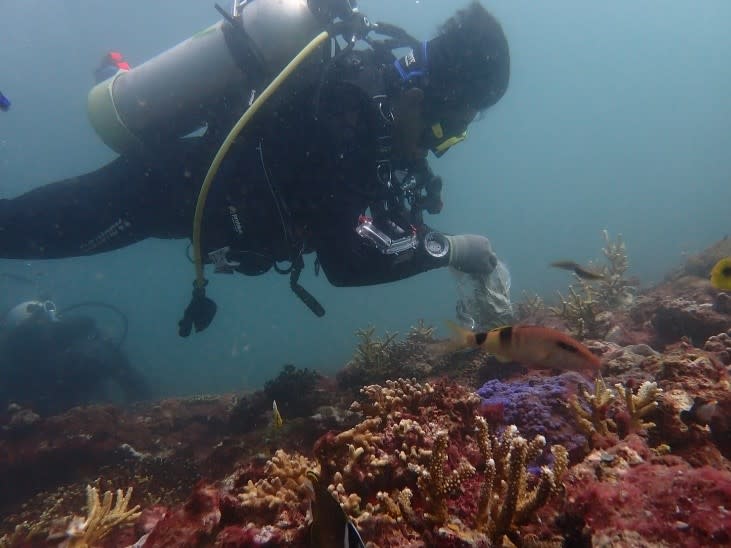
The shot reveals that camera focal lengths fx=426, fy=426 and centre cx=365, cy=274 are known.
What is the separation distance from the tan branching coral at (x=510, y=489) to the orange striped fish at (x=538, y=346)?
0.89 meters

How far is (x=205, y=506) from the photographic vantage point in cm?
249

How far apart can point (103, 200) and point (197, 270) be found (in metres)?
1.31

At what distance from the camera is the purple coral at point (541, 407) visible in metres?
2.85

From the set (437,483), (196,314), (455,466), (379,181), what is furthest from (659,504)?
(196,314)

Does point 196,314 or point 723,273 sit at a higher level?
point 723,273

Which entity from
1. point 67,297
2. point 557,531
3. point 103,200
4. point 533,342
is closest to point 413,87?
point 533,342

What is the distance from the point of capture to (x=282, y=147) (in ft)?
14.1

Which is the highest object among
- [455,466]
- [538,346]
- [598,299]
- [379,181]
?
[379,181]

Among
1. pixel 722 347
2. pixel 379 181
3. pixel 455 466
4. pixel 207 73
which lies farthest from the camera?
pixel 207 73

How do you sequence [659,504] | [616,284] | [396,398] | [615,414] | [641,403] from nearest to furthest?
[659,504] < [641,403] < [615,414] < [396,398] < [616,284]

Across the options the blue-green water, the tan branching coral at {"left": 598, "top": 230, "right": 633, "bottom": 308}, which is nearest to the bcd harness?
the blue-green water

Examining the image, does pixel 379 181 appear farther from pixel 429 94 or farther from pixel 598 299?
pixel 598 299

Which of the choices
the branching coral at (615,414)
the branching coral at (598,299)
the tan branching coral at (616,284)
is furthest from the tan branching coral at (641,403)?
the tan branching coral at (616,284)

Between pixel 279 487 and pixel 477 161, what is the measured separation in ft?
661
